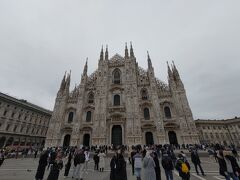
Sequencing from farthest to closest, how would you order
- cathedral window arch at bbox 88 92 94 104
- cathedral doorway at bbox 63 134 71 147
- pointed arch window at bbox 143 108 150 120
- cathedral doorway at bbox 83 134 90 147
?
cathedral window arch at bbox 88 92 94 104, cathedral doorway at bbox 63 134 71 147, cathedral doorway at bbox 83 134 90 147, pointed arch window at bbox 143 108 150 120

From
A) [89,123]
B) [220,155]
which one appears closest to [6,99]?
[89,123]

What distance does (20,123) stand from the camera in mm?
32938

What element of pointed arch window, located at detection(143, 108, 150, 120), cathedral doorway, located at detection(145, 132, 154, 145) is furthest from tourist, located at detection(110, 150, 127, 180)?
pointed arch window, located at detection(143, 108, 150, 120)

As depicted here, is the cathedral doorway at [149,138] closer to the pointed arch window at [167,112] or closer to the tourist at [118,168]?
the pointed arch window at [167,112]

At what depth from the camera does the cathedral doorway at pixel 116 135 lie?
2514 cm

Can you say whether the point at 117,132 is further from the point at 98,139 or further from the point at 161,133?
the point at 161,133

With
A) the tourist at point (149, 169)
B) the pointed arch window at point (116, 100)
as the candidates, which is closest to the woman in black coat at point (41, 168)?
the tourist at point (149, 169)

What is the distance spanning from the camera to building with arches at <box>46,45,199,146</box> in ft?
78.2

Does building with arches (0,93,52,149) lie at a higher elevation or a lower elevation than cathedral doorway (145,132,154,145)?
higher

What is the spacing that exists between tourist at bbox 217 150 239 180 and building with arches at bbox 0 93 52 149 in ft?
120

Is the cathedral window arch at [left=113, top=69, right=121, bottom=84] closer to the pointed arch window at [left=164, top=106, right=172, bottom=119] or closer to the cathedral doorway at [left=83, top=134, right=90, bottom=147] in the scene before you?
the pointed arch window at [left=164, top=106, right=172, bottom=119]

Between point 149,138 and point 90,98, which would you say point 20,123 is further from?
point 149,138

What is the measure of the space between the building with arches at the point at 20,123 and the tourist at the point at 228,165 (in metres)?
36.7

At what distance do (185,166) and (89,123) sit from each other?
2318 centimetres
